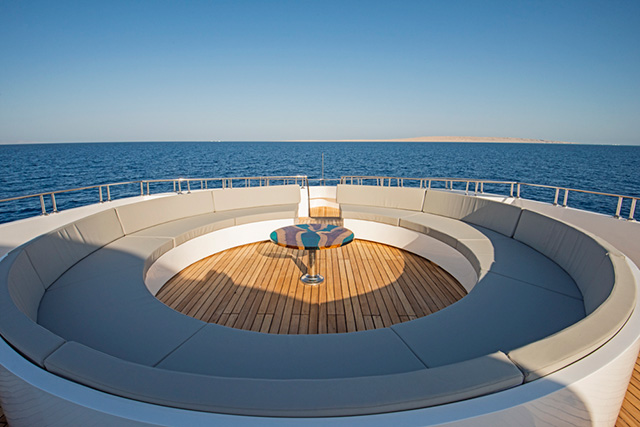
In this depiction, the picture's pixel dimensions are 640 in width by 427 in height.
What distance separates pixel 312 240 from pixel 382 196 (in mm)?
2483

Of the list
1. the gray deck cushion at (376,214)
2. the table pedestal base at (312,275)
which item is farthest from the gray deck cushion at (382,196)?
the table pedestal base at (312,275)

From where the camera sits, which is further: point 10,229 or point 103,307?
point 10,229

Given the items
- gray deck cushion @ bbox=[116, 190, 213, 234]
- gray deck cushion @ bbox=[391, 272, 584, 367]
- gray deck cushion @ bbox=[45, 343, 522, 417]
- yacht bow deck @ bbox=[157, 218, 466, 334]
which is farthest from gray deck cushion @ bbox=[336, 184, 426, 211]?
gray deck cushion @ bbox=[45, 343, 522, 417]

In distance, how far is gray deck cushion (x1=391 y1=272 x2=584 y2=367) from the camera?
67.7 inches

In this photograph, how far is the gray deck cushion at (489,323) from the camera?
1721 millimetres

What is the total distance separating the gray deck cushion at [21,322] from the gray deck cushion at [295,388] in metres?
0.13

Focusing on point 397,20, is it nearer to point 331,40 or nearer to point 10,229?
point 331,40

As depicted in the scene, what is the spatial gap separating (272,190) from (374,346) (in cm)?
427

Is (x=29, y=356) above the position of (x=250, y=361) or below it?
above

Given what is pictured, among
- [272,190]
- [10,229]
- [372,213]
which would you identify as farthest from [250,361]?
[10,229]

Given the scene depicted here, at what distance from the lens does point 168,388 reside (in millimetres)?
1076

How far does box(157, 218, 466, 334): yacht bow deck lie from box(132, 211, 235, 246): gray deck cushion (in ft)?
1.41

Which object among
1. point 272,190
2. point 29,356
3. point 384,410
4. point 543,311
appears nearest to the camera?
point 384,410

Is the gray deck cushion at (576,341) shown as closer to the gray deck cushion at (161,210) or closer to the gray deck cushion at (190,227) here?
the gray deck cushion at (190,227)
